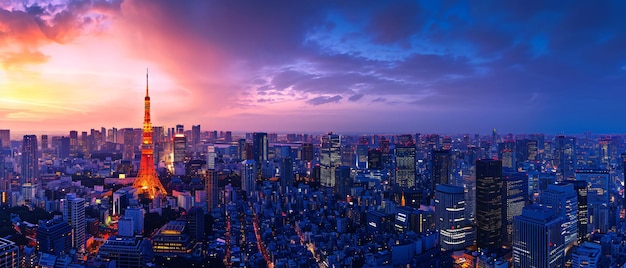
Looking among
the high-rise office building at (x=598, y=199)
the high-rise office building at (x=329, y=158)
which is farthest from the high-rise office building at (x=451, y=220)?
the high-rise office building at (x=329, y=158)

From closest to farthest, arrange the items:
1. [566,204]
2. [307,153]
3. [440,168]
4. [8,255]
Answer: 1. [8,255]
2. [566,204]
3. [440,168]
4. [307,153]

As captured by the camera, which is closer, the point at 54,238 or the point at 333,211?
the point at 54,238

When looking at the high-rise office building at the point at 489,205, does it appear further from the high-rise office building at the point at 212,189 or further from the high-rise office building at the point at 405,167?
the high-rise office building at the point at 212,189

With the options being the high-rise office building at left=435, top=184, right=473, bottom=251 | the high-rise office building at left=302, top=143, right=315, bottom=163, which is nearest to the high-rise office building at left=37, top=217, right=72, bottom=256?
the high-rise office building at left=435, top=184, right=473, bottom=251

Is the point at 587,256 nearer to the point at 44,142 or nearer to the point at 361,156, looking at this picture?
the point at 361,156

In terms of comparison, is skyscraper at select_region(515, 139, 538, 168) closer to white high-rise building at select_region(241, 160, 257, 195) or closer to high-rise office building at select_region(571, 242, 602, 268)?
high-rise office building at select_region(571, 242, 602, 268)

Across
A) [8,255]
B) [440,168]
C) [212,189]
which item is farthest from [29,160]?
[440,168]
